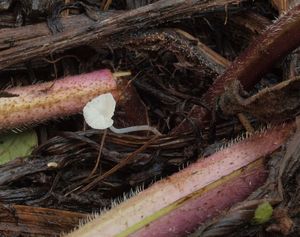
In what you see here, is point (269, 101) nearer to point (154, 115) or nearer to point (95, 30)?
point (154, 115)

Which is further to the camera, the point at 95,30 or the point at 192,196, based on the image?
the point at 95,30

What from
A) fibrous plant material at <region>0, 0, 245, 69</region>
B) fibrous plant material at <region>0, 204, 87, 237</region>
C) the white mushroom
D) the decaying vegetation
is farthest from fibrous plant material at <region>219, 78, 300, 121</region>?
fibrous plant material at <region>0, 204, 87, 237</region>

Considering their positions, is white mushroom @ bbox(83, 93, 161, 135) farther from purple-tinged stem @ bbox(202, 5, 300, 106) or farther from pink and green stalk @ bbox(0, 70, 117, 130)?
purple-tinged stem @ bbox(202, 5, 300, 106)

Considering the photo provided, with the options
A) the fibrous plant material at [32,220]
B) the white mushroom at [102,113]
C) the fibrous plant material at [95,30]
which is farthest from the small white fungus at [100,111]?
the fibrous plant material at [32,220]

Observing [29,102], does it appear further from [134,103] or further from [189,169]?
[189,169]

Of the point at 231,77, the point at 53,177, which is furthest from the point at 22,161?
the point at 231,77

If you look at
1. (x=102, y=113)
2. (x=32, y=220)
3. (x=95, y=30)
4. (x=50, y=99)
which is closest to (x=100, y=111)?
(x=102, y=113)

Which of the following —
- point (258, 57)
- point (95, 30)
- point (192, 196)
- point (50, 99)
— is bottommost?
point (192, 196)
